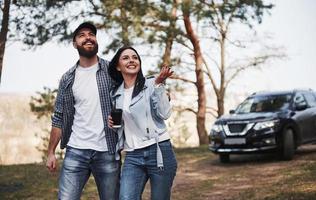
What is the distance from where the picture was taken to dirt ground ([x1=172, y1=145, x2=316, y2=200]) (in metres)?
7.80

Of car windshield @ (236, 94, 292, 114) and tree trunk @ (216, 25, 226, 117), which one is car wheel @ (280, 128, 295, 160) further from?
tree trunk @ (216, 25, 226, 117)

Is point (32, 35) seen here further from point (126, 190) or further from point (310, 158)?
point (126, 190)

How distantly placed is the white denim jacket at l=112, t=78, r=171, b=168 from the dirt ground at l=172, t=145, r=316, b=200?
404cm

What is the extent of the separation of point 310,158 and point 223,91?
37.4 ft

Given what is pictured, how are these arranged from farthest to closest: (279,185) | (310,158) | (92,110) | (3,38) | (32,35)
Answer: (32,35), (310,158), (3,38), (279,185), (92,110)

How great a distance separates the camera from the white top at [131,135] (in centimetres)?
365

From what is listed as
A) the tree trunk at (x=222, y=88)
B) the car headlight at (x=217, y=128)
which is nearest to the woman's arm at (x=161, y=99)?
the car headlight at (x=217, y=128)

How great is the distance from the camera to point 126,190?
12.0 feet

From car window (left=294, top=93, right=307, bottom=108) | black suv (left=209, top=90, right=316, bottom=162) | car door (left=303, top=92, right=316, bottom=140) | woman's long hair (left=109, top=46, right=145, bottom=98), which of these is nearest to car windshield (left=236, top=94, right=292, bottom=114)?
black suv (left=209, top=90, right=316, bottom=162)

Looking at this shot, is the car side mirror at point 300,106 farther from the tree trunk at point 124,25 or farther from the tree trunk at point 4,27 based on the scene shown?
the tree trunk at point 4,27

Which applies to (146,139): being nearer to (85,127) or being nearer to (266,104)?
(85,127)

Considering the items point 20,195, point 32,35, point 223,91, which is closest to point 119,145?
point 20,195

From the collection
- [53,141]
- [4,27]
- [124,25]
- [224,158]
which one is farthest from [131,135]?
[124,25]

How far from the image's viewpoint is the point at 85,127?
3.87m
